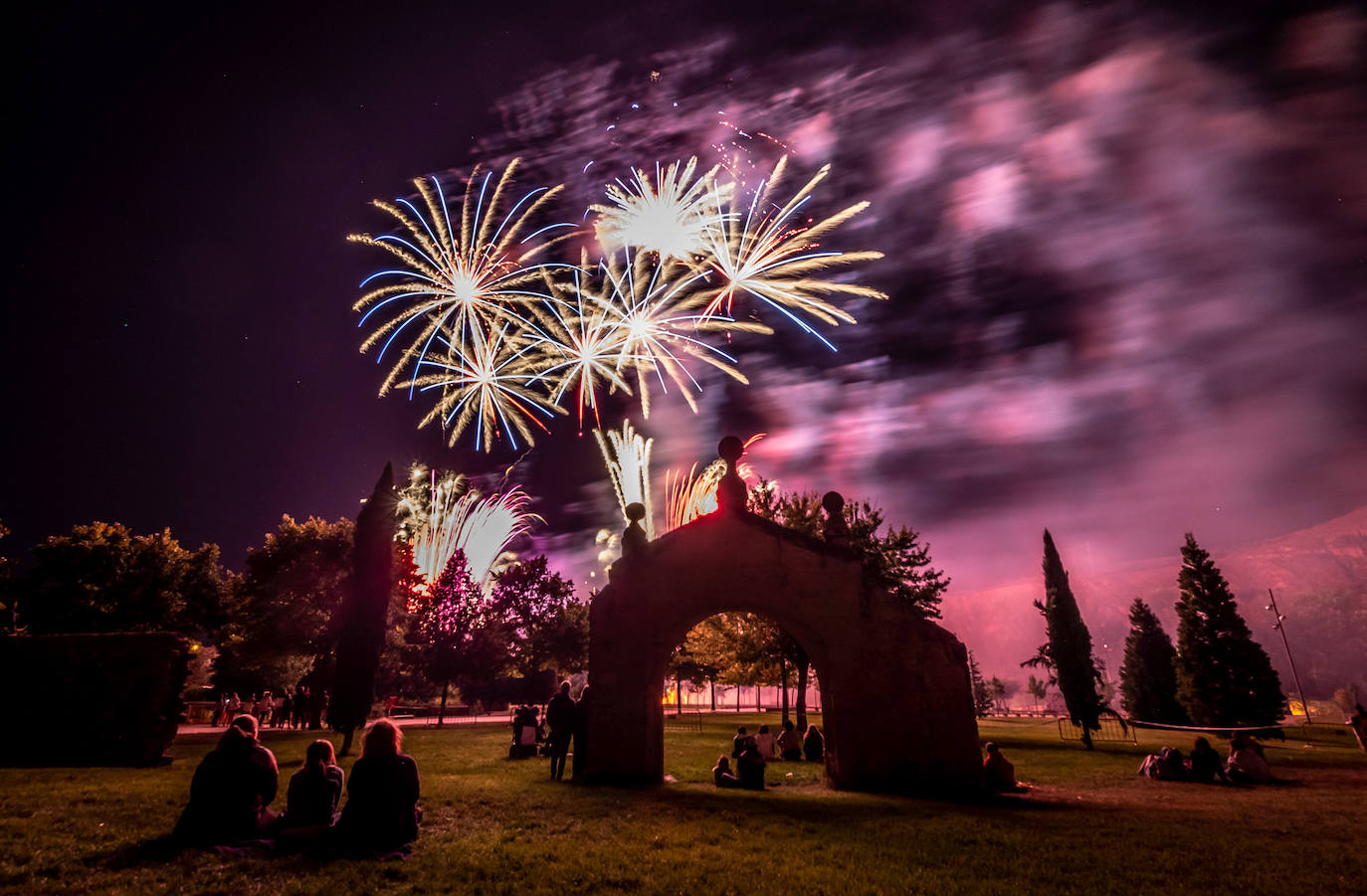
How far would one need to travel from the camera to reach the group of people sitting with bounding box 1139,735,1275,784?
1577 cm

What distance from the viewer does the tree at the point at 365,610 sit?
2684 centimetres

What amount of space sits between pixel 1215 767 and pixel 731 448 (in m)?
15.4

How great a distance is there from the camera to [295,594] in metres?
38.1

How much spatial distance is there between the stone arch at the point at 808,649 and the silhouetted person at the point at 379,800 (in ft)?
22.9

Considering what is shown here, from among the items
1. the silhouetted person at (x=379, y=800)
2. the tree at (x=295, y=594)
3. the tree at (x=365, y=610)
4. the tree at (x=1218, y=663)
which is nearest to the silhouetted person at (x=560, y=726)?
the silhouetted person at (x=379, y=800)

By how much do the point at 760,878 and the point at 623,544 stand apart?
9.55 meters

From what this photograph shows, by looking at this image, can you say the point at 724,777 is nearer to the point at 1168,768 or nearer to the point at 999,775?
the point at 999,775

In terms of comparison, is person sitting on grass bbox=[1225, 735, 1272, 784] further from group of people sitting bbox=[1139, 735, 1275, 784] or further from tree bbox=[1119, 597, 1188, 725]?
tree bbox=[1119, 597, 1188, 725]

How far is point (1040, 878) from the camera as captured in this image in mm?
7078

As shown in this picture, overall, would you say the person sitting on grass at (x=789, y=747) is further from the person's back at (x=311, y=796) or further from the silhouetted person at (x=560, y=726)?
the person's back at (x=311, y=796)

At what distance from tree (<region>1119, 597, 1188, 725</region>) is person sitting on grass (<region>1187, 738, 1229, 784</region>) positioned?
51.1 meters

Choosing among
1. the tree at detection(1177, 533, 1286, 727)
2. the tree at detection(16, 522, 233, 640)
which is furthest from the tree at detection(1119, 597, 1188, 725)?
the tree at detection(16, 522, 233, 640)

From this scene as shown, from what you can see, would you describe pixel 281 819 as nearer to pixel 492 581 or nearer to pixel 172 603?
pixel 172 603

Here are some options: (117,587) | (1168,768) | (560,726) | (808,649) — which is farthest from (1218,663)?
(117,587)
